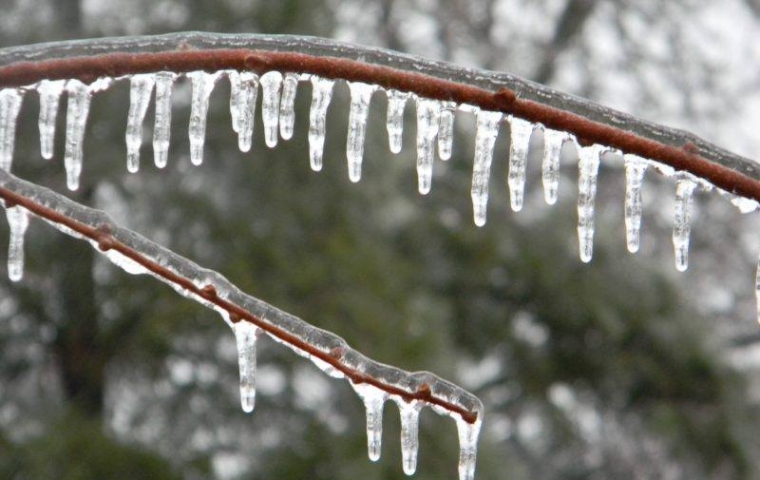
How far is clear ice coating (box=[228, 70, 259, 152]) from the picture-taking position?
63 centimetres

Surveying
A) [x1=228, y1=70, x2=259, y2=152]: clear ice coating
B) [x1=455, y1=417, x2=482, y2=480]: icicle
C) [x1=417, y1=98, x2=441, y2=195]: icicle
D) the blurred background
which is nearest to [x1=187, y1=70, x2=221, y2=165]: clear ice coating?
[x1=228, y1=70, x2=259, y2=152]: clear ice coating

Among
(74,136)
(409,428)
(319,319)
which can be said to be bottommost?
(319,319)

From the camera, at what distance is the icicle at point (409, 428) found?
59 centimetres

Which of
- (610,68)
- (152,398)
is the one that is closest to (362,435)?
(152,398)

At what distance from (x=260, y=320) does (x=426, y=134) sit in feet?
0.51

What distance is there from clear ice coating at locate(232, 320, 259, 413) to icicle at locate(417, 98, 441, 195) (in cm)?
13

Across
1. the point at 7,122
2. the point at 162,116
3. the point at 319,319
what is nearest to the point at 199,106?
the point at 162,116

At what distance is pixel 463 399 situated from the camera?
1.84 ft

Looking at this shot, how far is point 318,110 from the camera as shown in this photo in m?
0.66

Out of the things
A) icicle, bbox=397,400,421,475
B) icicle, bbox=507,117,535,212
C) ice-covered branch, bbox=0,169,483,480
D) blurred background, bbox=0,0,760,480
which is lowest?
blurred background, bbox=0,0,760,480

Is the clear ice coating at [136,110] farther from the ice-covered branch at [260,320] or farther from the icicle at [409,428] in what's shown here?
the icicle at [409,428]

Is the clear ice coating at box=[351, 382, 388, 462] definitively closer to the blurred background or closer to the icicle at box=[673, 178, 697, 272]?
the icicle at box=[673, 178, 697, 272]

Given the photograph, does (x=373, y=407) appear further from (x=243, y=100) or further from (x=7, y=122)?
(x=7, y=122)

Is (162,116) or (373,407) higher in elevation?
(162,116)
